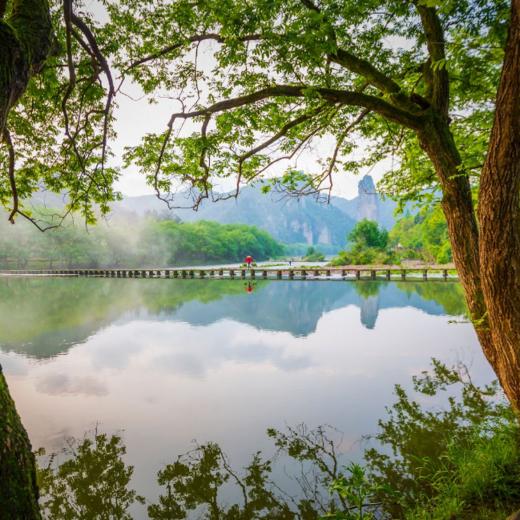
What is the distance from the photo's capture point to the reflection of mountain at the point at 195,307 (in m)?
13.2

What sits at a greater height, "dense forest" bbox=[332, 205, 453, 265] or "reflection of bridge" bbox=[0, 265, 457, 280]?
"dense forest" bbox=[332, 205, 453, 265]

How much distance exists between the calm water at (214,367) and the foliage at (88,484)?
0.68 ft

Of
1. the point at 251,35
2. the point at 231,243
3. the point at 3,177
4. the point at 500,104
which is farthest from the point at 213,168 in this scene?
the point at 231,243

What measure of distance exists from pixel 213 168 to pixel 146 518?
4.43m

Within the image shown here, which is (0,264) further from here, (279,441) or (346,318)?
(279,441)

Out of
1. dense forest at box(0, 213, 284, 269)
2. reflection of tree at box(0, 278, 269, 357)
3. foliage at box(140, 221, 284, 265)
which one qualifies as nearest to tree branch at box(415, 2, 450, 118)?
reflection of tree at box(0, 278, 269, 357)

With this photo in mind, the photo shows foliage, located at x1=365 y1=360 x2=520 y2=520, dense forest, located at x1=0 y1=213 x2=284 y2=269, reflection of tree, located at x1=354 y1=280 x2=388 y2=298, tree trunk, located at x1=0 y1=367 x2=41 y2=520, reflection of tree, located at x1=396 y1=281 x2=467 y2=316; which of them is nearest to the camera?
tree trunk, located at x1=0 y1=367 x2=41 y2=520

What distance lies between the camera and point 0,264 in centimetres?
5978

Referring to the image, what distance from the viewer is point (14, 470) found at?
5.22ft

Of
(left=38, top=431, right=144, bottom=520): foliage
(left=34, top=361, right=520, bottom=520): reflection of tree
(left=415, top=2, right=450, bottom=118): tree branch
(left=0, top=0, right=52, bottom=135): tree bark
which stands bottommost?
(left=38, top=431, right=144, bottom=520): foliage

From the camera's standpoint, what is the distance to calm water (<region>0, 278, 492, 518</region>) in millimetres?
5895

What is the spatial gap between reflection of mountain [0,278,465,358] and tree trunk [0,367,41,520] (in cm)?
989

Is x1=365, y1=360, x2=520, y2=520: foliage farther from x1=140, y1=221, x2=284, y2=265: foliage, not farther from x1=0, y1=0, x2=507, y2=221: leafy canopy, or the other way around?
x1=140, y1=221, x2=284, y2=265: foliage

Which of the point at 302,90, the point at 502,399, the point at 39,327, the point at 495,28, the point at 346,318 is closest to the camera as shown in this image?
the point at 495,28
